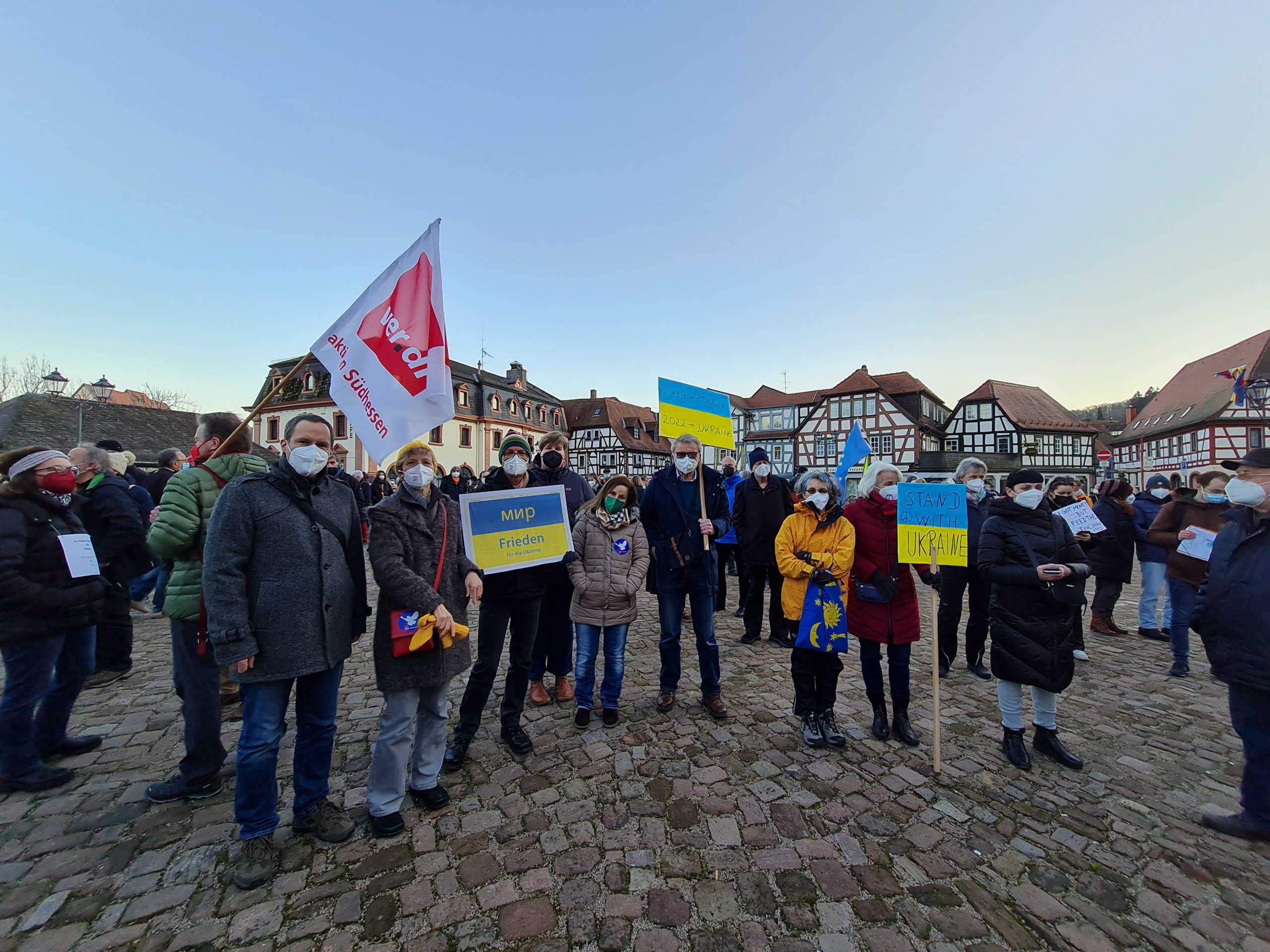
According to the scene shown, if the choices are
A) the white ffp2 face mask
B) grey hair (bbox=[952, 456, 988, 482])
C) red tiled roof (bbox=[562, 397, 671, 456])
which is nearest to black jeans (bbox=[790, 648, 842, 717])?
grey hair (bbox=[952, 456, 988, 482])

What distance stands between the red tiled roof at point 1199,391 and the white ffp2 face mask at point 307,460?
4560 centimetres

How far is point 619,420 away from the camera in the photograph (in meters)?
54.5

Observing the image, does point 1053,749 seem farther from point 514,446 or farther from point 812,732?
point 514,446

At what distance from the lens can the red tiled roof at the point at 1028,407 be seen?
3972 centimetres

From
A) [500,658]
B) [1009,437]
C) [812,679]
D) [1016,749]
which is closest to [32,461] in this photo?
[500,658]

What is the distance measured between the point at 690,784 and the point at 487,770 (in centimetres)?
138

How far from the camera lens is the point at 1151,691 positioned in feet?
16.5

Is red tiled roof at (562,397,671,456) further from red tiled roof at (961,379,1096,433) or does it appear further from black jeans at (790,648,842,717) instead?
black jeans at (790,648,842,717)

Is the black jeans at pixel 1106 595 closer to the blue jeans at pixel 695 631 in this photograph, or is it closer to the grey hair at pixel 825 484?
the grey hair at pixel 825 484

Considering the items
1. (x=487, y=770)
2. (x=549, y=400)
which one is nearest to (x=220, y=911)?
(x=487, y=770)

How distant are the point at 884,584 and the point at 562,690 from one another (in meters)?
2.93

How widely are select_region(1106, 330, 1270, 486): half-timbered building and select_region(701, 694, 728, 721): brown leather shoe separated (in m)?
32.9

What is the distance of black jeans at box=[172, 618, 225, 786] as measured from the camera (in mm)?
3258

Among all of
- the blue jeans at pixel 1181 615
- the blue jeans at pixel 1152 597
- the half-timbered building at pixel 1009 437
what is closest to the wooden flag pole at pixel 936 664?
the blue jeans at pixel 1181 615
